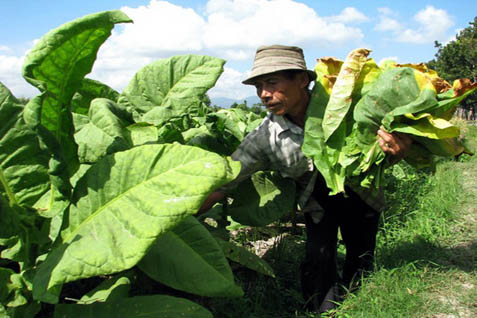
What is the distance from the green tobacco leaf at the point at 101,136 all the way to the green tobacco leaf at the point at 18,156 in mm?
142

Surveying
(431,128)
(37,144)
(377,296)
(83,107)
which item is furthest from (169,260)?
(377,296)

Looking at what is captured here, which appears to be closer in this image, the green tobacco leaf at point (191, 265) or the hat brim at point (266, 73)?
the green tobacco leaf at point (191, 265)

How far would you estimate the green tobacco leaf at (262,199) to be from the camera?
256cm

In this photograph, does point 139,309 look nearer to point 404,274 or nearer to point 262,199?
point 262,199

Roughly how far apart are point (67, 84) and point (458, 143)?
1811 millimetres

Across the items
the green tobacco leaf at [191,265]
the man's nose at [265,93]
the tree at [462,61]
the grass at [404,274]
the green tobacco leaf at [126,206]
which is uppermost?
the tree at [462,61]

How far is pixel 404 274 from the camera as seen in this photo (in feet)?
9.28

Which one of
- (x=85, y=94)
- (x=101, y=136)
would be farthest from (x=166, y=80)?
(x=101, y=136)

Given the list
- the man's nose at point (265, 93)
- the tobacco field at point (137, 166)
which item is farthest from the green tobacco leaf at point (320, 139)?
the man's nose at point (265, 93)

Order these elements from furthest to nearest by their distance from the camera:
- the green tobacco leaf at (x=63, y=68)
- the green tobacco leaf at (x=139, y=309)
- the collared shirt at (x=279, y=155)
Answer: the collared shirt at (x=279, y=155), the green tobacco leaf at (x=139, y=309), the green tobacco leaf at (x=63, y=68)

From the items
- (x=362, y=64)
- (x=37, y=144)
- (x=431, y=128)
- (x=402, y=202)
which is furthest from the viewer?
(x=402, y=202)

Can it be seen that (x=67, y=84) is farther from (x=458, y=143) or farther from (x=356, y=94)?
(x=458, y=143)

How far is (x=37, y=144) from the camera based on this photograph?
162 centimetres

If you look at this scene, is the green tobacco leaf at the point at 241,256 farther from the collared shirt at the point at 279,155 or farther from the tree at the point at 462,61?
the tree at the point at 462,61
